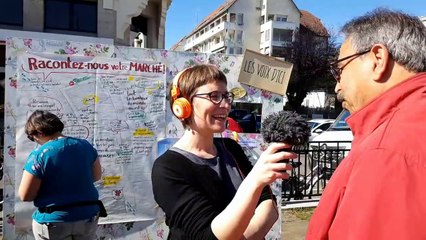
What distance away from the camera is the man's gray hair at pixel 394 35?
1281 mm

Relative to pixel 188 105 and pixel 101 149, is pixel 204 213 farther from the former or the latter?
pixel 101 149

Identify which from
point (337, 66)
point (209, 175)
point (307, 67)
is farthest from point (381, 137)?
point (307, 67)

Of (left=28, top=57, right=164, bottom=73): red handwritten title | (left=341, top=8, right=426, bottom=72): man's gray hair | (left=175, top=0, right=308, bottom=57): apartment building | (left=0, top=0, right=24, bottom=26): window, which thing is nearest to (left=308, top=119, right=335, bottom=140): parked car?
(left=28, top=57, right=164, bottom=73): red handwritten title

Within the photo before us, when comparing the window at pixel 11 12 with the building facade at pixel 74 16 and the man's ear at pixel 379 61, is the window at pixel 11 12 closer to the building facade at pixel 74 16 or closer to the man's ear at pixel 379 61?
the building facade at pixel 74 16

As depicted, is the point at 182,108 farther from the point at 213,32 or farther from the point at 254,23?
the point at 213,32

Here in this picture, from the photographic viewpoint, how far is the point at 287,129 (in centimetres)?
133

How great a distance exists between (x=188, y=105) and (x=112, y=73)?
241cm

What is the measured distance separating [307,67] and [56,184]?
123 ft

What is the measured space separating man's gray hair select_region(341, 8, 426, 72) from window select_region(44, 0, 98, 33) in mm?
16679

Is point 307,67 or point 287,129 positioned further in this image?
point 307,67

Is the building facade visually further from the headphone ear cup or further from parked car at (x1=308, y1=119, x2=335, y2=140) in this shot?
the headphone ear cup

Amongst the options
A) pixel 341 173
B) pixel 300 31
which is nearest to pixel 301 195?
pixel 341 173

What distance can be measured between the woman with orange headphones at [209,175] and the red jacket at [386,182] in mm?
225

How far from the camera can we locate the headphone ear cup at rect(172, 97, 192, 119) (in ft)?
6.37
